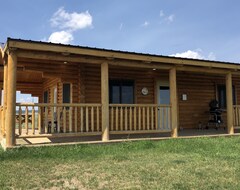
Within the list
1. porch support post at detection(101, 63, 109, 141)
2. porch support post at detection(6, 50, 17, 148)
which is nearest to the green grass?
porch support post at detection(6, 50, 17, 148)

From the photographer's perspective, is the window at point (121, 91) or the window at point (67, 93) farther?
the window at point (121, 91)

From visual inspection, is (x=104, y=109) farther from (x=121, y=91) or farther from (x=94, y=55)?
(x=121, y=91)

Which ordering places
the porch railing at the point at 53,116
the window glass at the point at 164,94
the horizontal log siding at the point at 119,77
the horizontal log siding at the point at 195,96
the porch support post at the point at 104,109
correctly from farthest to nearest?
the horizontal log siding at the point at 195,96 < the window glass at the point at 164,94 < the horizontal log siding at the point at 119,77 < the porch support post at the point at 104,109 < the porch railing at the point at 53,116

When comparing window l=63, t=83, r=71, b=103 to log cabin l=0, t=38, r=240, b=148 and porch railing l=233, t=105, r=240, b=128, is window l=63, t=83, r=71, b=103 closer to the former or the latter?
log cabin l=0, t=38, r=240, b=148

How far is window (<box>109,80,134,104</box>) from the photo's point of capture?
10430mm

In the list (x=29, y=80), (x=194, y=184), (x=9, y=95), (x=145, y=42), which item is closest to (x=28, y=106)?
(x=9, y=95)

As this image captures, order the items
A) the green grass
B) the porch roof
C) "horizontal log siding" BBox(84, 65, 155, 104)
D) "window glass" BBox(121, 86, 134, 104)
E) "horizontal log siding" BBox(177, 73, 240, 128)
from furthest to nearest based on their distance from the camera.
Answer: "horizontal log siding" BBox(177, 73, 240, 128)
"window glass" BBox(121, 86, 134, 104)
"horizontal log siding" BBox(84, 65, 155, 104)
the porch roof
the green grass

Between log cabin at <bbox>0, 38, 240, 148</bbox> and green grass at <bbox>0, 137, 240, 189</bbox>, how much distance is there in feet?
2.95

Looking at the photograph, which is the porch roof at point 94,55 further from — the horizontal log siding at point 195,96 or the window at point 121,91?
the horizontal log siding at point 195,96

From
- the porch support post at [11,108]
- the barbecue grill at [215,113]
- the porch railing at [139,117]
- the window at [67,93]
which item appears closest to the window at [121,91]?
the porch railing at [139,117]

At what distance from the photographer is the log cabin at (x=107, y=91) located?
7.28 meters

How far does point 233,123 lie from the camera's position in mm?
10367

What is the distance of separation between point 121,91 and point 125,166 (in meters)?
5.29

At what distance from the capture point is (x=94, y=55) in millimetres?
7801
